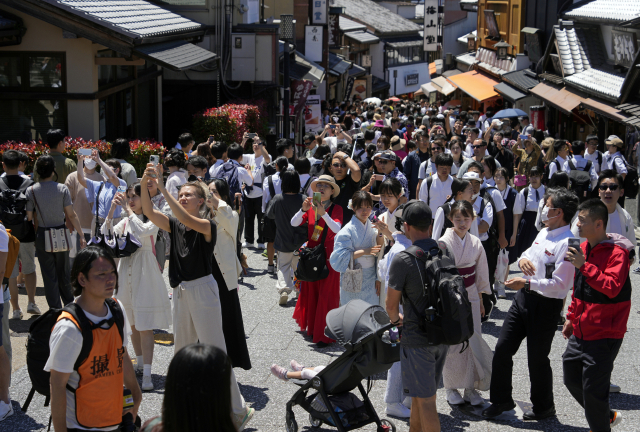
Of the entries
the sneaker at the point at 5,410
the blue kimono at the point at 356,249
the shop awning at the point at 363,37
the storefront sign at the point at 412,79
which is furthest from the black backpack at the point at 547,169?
the storefront sign at the point at 412,79

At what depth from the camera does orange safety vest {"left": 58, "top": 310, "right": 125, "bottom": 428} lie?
3.76 m

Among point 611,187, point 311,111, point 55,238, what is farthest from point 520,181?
point 311,111

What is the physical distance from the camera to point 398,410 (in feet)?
18.5

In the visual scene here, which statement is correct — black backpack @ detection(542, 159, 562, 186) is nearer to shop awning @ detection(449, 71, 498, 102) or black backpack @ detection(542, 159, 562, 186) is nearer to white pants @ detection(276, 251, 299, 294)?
white pants @ detection(276, 251, 299, 294)

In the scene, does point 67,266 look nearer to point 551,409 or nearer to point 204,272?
point 204,272

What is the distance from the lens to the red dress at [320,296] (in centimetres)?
734

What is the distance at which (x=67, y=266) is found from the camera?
7930mm

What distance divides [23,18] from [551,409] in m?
10.6

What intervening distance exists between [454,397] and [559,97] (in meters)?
15.9

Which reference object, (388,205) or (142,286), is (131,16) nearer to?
(388,205)

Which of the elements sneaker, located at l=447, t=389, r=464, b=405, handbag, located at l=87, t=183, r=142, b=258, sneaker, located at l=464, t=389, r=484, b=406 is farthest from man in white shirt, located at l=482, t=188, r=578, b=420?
handbag, located at l=87, t=183, r=142, b=258

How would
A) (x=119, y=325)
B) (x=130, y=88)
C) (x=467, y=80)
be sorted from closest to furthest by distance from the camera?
(x=119, y=325) < (x=130, y=88) < (x=467, y=80)

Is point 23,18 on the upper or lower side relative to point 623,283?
upper

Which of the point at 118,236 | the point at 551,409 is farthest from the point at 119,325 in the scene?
the point at 551,409
